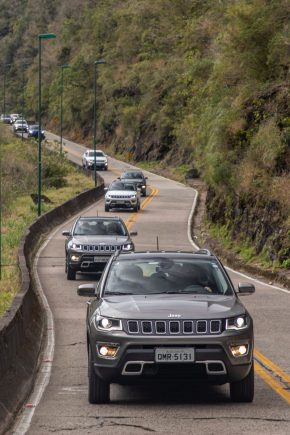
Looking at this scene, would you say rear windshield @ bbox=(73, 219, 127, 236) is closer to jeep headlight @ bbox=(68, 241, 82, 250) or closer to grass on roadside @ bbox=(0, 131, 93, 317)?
jeep headlight @ bbox=(68, 241, 82, 250)

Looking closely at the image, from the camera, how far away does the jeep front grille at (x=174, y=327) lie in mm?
11000

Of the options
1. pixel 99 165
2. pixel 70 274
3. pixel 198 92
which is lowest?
pixel 99 165

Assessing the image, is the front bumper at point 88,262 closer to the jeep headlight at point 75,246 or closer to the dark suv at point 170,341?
the jeep headlight at point 75,246

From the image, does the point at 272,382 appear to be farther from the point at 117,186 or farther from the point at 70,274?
the point at 117,186

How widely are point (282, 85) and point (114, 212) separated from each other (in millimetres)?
18226

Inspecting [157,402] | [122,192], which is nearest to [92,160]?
[122,192]

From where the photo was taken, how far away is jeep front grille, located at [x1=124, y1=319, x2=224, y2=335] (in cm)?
1100

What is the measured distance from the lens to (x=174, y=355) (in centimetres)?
1083

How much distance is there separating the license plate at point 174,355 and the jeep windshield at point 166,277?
4.77ft

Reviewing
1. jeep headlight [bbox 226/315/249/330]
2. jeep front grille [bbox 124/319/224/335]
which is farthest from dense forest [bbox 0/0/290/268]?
jeep front grille [bbox 124/319/224/335]

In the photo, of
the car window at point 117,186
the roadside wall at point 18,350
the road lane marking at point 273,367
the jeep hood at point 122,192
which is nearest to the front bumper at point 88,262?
the roadside wall at point 18,350

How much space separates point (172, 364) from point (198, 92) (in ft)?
221

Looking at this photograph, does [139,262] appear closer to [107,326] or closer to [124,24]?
[107,326]

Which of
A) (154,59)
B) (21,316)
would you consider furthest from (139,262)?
(154,59)
